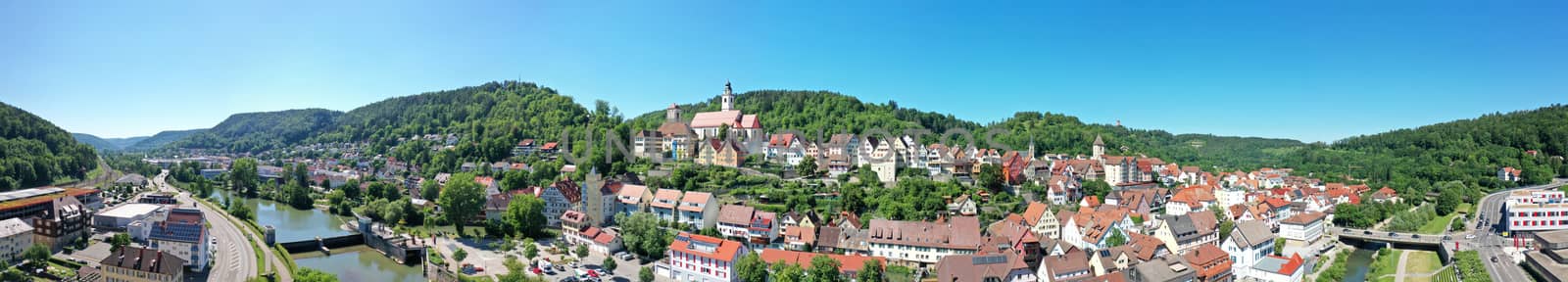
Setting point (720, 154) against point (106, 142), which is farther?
point (106, 142)

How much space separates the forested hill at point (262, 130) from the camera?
90.2m

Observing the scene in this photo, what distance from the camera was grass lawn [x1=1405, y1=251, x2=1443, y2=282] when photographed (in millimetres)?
26844

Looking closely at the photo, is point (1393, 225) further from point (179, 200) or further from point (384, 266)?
point (179, 200)

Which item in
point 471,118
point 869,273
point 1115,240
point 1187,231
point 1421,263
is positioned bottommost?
point 1421,263

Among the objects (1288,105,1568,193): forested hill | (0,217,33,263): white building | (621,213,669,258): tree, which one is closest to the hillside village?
(621,213,669,258): tree

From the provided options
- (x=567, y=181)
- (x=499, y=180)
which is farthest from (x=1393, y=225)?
(x=499, y=180)

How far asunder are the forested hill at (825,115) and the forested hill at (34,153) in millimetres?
34664

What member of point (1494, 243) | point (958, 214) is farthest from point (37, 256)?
point (1494, 243)

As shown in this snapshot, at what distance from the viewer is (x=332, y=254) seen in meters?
31.0

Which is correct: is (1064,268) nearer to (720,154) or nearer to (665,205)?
(665,205)

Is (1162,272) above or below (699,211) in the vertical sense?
below

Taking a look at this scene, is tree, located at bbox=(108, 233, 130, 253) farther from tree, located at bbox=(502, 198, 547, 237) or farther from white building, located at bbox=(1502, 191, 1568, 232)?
white building, located at bbox=(1502, 191, 1568, 232)

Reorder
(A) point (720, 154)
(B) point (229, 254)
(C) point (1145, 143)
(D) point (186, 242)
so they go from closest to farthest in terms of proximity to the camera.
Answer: (D) point (186, 242), (B) point (229, 254), (A) point (720, 154), (C) point (1145, 143)

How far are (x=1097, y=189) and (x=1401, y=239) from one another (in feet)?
39.8
